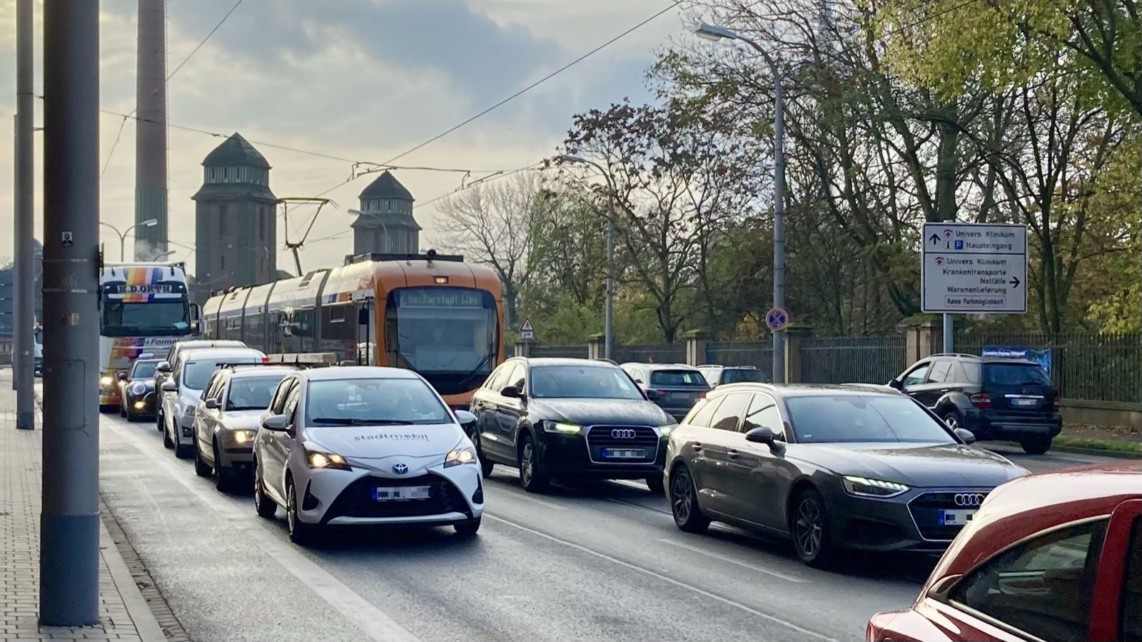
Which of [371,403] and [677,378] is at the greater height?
[371,403]

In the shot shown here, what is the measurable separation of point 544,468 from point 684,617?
7.93 meters

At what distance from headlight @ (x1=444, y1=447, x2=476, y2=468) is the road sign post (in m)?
19.1

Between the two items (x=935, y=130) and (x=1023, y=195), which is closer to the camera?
(x=935, y=130)

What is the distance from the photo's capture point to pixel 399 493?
12.2m

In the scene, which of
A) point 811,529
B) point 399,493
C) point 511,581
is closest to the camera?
point 511,581

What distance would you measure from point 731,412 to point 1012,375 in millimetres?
14644

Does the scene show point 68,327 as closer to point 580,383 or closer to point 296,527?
point 296,527

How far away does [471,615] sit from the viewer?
30.0 ft

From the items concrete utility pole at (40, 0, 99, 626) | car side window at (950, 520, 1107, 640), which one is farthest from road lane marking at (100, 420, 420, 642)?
car side window at (950, 520, 1107, 640)

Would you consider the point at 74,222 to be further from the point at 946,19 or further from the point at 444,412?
the point at 946,19

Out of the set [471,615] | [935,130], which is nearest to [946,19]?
[935,130]

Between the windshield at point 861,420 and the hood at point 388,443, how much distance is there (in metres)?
3.08

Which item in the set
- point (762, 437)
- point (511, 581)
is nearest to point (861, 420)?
point (762, 437)

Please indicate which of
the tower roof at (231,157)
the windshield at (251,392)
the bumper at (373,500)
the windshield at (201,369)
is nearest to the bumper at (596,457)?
the windshield at (251,392)
